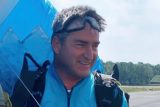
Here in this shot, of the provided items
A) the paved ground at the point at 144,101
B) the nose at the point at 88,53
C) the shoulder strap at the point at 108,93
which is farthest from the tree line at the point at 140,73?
the nose at the point at 88,53

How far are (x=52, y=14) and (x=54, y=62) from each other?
1.37ft

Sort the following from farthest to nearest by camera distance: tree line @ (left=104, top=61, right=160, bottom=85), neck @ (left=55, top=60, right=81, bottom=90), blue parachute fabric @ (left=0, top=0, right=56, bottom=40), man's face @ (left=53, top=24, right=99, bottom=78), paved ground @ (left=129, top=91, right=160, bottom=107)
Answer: tree line @ (left=104, top=61, right=160, bottom=85) → paved ground @ (left=129, top=91, right=160, bottom=107) → blue parachute fabric @ (left=0, top=0, right=56, bottom=40) → neck @ (left=55, top=60, right=81, bottom=90) → man's face @ (left=53, top=24, right=99, bottom=78)

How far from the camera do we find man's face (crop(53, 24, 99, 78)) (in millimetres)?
2422

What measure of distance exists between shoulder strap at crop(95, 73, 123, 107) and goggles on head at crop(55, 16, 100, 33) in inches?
12.7

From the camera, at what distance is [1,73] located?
269 cm

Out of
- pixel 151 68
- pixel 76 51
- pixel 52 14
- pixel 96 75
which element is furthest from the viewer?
pixel 151 68

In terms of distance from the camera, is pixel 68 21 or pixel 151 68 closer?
pixel 68 21

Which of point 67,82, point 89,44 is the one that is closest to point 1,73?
point 67,82

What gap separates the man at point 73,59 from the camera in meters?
2.43

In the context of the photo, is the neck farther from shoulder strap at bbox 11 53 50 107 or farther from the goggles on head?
the goggles on head

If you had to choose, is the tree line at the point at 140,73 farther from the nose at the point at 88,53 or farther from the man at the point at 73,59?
the nose at the point at 88,53

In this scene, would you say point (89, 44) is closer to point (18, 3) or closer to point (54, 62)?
point (54, 62)

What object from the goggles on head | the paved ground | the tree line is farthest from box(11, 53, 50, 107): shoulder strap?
the tree line

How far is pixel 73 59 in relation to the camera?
95.9 inches
